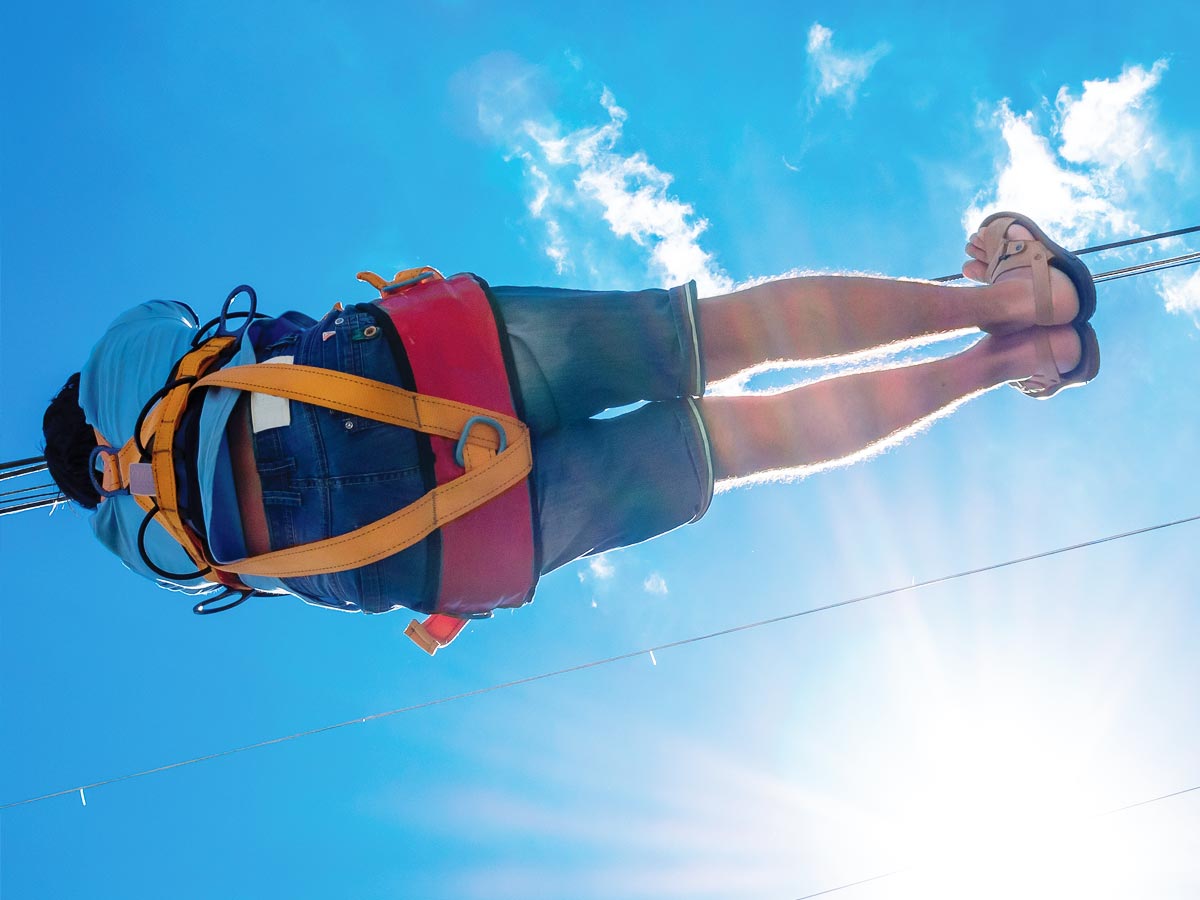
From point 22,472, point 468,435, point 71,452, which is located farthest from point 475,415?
point 22,472

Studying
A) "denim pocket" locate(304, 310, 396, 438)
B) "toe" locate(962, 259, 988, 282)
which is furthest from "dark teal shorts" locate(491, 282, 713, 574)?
"toe" locate(962, 259, 988, 282)

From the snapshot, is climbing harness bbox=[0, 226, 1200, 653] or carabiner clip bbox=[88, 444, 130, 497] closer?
climbing harness bbox=[0, 226, 1200, 653]

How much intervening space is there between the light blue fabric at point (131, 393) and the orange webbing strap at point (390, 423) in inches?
11.0

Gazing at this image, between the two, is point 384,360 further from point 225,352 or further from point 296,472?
point 225,352

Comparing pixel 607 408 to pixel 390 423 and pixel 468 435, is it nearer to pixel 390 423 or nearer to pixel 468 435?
pixel 468 435

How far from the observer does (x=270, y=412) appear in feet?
4.84

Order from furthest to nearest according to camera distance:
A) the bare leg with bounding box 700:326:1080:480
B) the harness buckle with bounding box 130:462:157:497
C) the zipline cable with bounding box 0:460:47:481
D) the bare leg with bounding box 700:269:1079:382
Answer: the zipline cable with bounding box 0:460:47:481 < the bare leg with bounding box 700:326:1080:480 < the bare leg with bounding box 700:269:1079:382 < the harness buckle with bounding box 130:462:157:497

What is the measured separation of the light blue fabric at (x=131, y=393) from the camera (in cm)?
172

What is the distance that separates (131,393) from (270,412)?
0.52 meters

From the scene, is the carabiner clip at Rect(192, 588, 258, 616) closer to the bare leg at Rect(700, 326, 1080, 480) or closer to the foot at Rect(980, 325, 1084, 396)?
Result: the bare leg at Rect(700, 326, 1080, 480)

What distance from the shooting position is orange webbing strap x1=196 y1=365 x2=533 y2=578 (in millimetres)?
1437

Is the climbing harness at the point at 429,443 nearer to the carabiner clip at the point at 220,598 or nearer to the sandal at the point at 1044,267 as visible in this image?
the carabiner clip at the point at 220,598

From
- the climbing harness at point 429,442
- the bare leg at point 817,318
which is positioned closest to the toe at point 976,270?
the bare leg at point 817,318

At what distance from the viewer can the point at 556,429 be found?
65.4 inches
